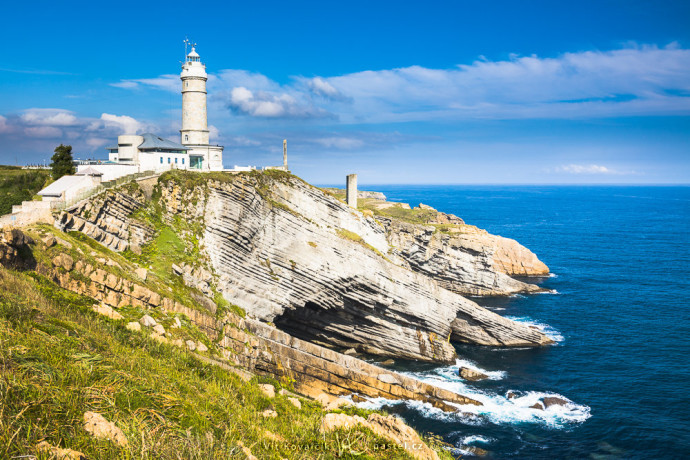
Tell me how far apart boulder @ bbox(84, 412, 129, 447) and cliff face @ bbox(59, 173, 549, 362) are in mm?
A: 23323

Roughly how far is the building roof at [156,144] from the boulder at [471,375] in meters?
34.6

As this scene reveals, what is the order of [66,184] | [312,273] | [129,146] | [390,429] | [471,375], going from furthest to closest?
[129,146] < [312,273] < [471,375] < [66,184] < [390,429]

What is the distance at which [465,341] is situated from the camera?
5022cm

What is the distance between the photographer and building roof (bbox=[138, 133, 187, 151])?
42.9 m

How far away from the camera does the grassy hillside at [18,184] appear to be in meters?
35.2

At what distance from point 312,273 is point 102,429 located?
1271 inches

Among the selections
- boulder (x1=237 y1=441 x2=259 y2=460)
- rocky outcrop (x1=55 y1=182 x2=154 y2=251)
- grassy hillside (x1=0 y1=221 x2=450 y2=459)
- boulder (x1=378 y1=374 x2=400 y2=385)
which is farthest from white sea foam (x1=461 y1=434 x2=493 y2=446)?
rocky outcrop (x1=55 y1=182 x2=154 y2=251)

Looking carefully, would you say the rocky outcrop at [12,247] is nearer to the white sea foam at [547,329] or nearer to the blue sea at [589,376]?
the blue sea at [589,376]

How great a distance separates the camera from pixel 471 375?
4000cm

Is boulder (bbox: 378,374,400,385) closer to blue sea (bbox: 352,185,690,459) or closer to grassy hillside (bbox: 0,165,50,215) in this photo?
blue sea (bbox: 352,185,690,459)

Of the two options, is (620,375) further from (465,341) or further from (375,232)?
(375,232)

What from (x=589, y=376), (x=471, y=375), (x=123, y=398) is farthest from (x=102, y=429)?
(x=589, y=376)

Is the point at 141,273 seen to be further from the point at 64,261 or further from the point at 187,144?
the point at 187,144

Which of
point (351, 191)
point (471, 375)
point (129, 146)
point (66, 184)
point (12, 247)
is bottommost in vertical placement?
point (471, 375)
